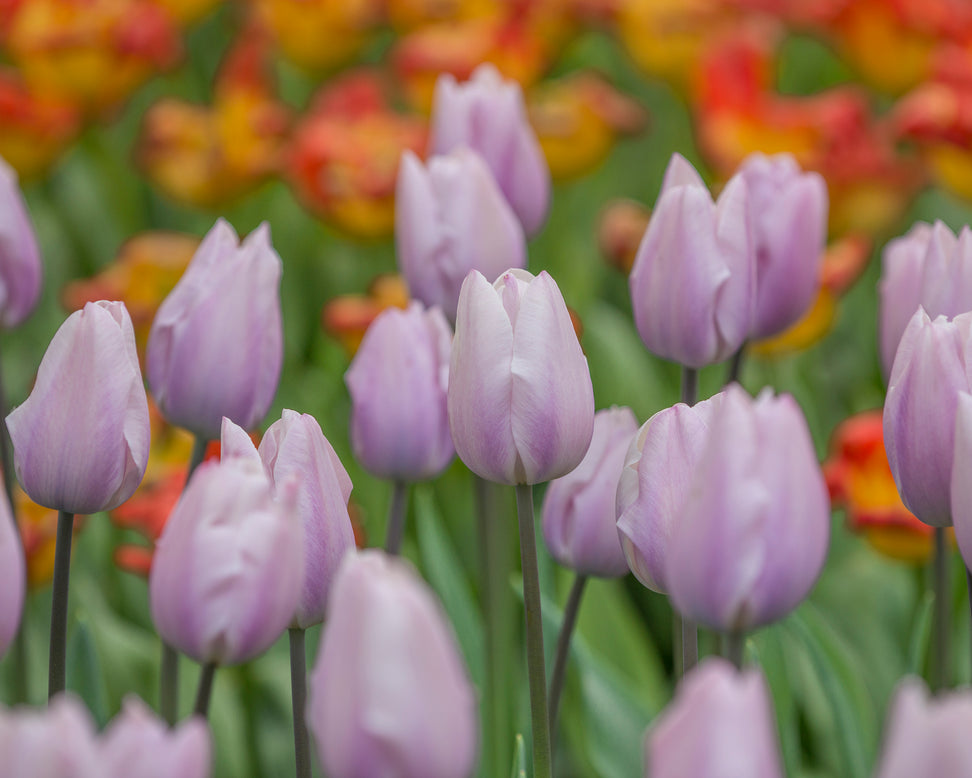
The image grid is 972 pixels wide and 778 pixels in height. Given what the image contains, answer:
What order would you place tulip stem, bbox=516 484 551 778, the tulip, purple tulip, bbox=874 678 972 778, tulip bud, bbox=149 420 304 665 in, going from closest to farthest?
purple tulip, bbox=874 678 972 778, tulip bud, bbox=149 420 304 665, tulip stem, bbox=516 484 551 778, the tulip

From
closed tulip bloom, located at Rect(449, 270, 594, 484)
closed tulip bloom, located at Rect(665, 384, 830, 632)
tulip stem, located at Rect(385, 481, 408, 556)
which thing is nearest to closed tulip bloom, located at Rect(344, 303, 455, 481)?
tulip stem, located at Rect(385, 481, 408, 556)

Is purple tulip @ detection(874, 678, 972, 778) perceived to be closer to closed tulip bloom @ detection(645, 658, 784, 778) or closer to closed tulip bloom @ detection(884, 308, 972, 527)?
closed tulip bloom @ detection(645, 658, 784, 778)

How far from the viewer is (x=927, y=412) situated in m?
0.51

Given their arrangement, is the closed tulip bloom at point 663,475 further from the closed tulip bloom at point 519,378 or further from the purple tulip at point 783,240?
the purple tulip at point 783,240

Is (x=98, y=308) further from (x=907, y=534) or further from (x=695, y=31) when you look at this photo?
(x=695, y=31)

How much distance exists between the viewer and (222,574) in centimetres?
44

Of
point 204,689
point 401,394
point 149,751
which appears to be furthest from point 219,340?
point 149,751

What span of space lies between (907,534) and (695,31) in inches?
38.2

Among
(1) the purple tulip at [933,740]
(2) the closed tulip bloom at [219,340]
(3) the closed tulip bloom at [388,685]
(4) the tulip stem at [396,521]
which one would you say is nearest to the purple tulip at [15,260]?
(2) the closed tulip bloom at [219,340]

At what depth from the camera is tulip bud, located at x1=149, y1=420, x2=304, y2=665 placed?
428 millimetres

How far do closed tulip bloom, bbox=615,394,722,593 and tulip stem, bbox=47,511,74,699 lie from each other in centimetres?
23

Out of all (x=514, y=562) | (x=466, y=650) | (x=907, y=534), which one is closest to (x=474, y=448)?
(x=466, y=650)

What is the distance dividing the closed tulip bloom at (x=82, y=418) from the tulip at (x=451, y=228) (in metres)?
0.27

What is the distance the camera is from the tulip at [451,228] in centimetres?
77
